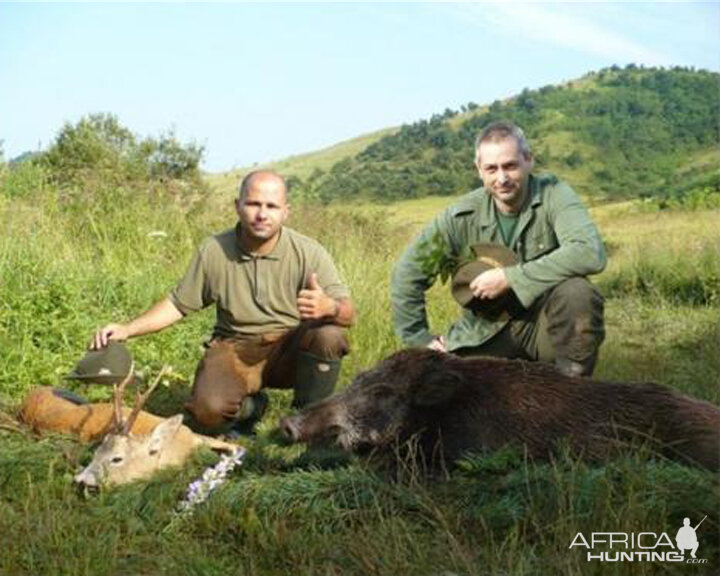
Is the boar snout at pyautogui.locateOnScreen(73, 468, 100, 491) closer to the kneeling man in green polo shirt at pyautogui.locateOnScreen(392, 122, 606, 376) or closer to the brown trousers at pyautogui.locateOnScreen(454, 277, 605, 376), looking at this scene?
the kneeling man in green polo shirt at pyautogui.locateOnScreen(392, 122, 606, 376)

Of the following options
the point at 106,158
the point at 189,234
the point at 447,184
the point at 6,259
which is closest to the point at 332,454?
the point at 6,259

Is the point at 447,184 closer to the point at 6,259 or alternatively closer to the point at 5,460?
the point at 6,259

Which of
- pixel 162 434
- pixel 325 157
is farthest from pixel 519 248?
pixel 325 157

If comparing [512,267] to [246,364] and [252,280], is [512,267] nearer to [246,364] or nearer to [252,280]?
[252,280]

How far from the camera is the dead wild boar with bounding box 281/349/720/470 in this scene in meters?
4.17

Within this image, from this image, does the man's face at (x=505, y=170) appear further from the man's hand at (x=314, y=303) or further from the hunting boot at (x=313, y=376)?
the hunting boot at (x=313, y=376)

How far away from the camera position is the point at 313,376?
19.5 feet

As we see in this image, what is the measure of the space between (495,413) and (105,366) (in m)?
2.01

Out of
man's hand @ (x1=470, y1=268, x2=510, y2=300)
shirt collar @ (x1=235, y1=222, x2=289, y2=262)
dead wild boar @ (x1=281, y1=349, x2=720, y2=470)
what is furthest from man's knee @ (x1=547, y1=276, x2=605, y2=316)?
shirt collar @ (x1=235, y1=222, x2=289, y2=262)

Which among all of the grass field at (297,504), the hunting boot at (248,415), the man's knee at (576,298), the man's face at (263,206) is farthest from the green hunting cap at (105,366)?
the man's knee at (576,298)

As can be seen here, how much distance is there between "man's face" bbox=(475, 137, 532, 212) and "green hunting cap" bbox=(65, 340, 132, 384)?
218cm

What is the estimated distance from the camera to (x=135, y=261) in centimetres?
990

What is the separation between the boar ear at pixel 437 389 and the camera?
433cm

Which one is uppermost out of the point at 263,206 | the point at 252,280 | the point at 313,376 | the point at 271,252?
the point at 263,206
